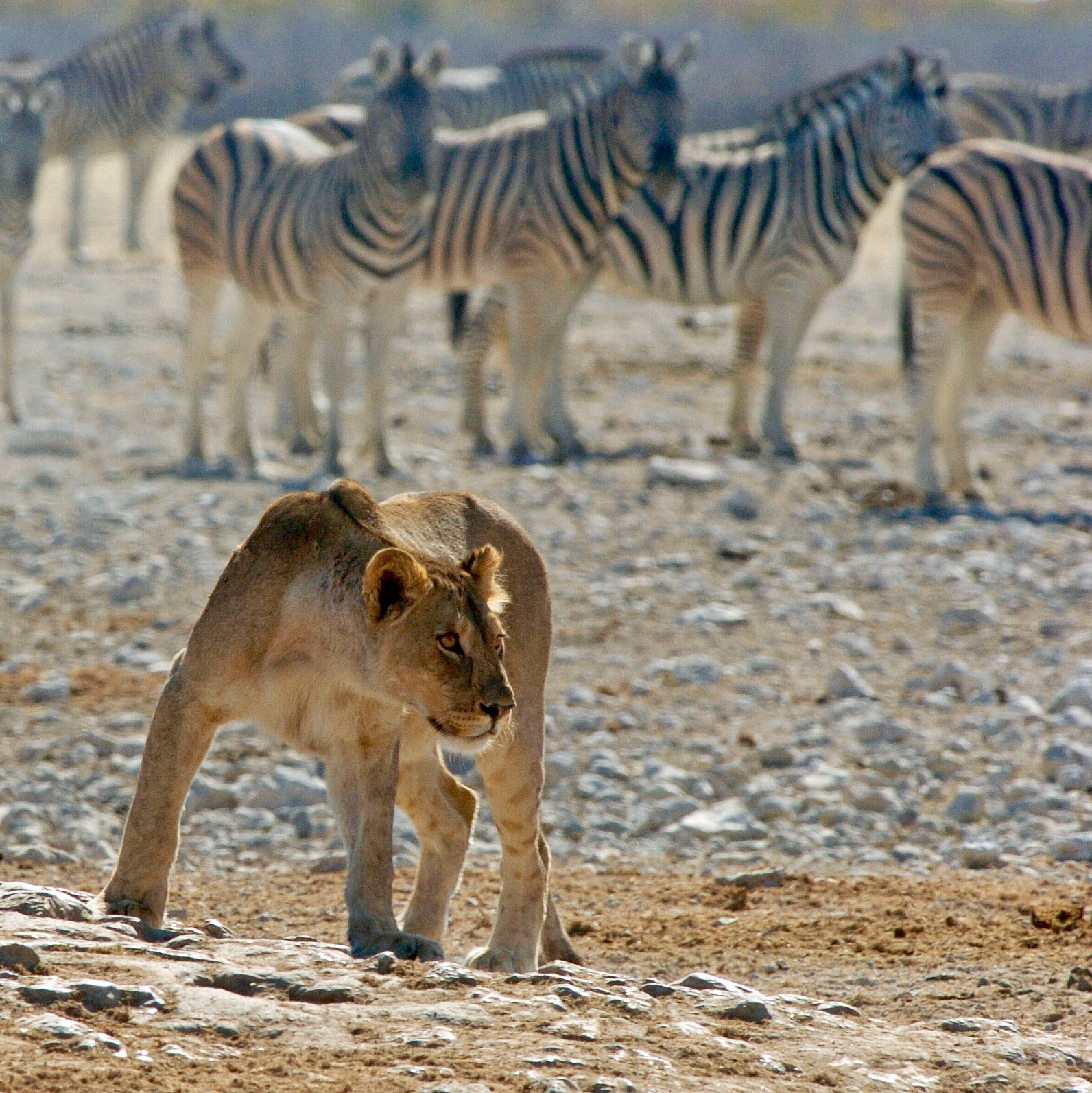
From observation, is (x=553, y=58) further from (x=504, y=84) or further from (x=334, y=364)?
(x=334, y=364)

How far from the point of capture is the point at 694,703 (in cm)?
833

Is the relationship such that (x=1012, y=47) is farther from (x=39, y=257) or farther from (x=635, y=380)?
(x=635, y=380)

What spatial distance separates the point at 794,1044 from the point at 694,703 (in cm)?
412

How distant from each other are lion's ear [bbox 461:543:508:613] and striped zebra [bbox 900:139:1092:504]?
7.82 metres

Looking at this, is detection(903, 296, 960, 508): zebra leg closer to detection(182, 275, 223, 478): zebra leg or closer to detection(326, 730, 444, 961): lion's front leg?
detection(182, 275, 223, 478): zebra leg

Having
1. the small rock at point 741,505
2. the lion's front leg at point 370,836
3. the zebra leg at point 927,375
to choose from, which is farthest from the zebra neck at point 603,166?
the lion's front leg at point 370,836

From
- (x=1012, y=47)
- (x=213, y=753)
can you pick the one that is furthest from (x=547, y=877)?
(x=1012, y=47)

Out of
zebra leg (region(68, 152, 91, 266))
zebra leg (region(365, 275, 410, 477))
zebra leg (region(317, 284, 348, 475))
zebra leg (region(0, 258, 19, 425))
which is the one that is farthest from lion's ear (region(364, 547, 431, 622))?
zebra leg (region(68, 152, 91, 266))

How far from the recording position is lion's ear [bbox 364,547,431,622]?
462 cm

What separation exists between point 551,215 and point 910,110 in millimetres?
2775

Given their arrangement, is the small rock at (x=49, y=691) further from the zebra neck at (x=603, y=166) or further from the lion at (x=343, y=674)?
the zebra neck at (x=603, y=166)

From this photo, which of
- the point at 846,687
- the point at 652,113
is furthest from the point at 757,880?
the point at 652,113

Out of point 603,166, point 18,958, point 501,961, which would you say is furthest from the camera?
point 603,166

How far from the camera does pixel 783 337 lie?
13.8m
